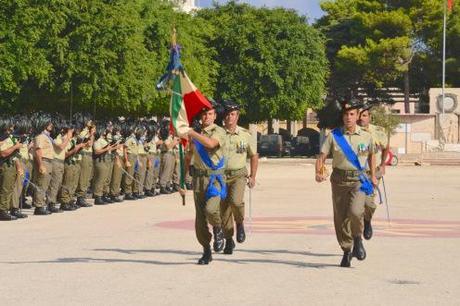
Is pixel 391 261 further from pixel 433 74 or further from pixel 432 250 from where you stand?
pixel 433 74

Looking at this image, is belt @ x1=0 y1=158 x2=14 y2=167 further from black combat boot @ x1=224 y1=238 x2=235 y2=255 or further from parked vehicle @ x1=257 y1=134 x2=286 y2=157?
parked vehicle @ x1=257 y1=134 x2=286 y2=157

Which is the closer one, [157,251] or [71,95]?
[157,251]

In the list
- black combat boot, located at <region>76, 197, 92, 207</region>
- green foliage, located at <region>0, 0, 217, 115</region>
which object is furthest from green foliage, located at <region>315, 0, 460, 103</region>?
black combat boot, located at <region>76, 197, 92, 207</region>

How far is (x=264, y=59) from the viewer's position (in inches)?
2549

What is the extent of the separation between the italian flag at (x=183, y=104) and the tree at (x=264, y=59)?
49.0 m

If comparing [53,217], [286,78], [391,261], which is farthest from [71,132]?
[286,78]

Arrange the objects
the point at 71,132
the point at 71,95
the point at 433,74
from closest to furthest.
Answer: the point at 71,132
the point at 71,95
the point at 433,74

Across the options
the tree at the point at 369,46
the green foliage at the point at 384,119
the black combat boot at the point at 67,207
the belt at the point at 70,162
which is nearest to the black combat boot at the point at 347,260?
the black combat boot at the point at 67,207

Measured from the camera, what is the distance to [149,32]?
42.5 m

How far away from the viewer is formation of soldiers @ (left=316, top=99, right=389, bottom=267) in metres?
13.0

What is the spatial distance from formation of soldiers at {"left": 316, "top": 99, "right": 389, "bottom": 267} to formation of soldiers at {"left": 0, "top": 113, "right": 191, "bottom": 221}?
8.52 metres

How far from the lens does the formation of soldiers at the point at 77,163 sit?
67.6 ft

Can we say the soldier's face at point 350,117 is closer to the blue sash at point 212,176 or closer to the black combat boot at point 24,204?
the blue sash at point 212,176

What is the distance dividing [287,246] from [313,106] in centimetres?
5461
